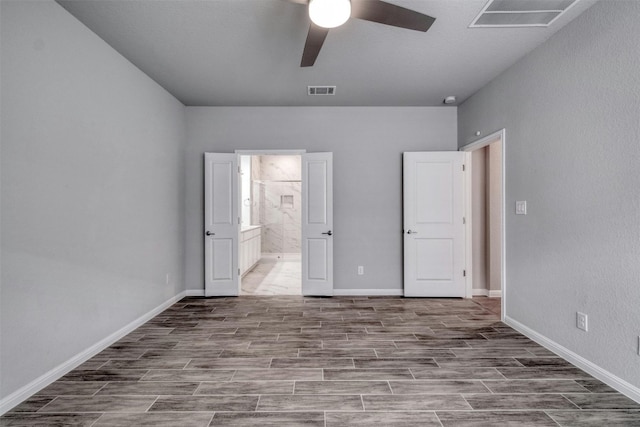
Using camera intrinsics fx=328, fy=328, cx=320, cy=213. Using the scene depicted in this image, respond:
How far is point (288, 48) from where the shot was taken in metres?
3.01

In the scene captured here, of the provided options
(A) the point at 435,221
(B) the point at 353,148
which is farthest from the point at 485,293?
(B) the point at 353,148

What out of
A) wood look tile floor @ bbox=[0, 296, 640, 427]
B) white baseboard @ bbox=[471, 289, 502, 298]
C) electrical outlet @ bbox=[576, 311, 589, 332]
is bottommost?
wood look tile floor @ bbox=[0, 296, 640, 427]

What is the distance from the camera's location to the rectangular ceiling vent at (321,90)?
3.95 meters

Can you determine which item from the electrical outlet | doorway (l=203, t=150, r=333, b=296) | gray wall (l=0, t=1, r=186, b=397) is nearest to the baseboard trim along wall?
doorway (l=203, t=150, r=333, b=296)

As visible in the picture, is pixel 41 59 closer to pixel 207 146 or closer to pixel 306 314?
pixel 207 146

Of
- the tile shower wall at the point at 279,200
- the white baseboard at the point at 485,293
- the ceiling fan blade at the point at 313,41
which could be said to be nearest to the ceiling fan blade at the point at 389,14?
the ceiling fan blade at the point at 313,41

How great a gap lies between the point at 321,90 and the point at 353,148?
995mm

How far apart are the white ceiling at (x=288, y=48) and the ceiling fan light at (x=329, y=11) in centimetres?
50

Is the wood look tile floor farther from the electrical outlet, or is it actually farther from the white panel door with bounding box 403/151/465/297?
the white panel door with bounding box 403/151/465/297

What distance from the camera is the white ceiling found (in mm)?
2445

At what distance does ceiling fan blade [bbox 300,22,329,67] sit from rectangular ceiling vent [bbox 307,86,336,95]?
1328 mm

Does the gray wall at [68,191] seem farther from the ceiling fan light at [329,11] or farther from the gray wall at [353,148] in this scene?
the ceiling fan light at [329,11]

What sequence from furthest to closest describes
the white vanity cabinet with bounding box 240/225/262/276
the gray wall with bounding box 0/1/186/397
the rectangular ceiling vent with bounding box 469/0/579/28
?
the white vanity cabinet with bounding box 240/225/262/276, the rectangular ceiling vent with bounding box 469/0/579/28, the gray wall with bounding box 0/1/186/397

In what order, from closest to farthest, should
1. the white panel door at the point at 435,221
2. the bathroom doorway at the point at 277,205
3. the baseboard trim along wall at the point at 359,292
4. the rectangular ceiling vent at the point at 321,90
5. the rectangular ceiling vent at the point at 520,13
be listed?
the rectangular ceiling vent at the point at 520,13 < the rectangular ceiling vent at the point at 321,90 < the white panel door at the point at 435,221 < the baseboard trim along wall at the point at 359,292 < the bathroom doorway at the point at 277,205
